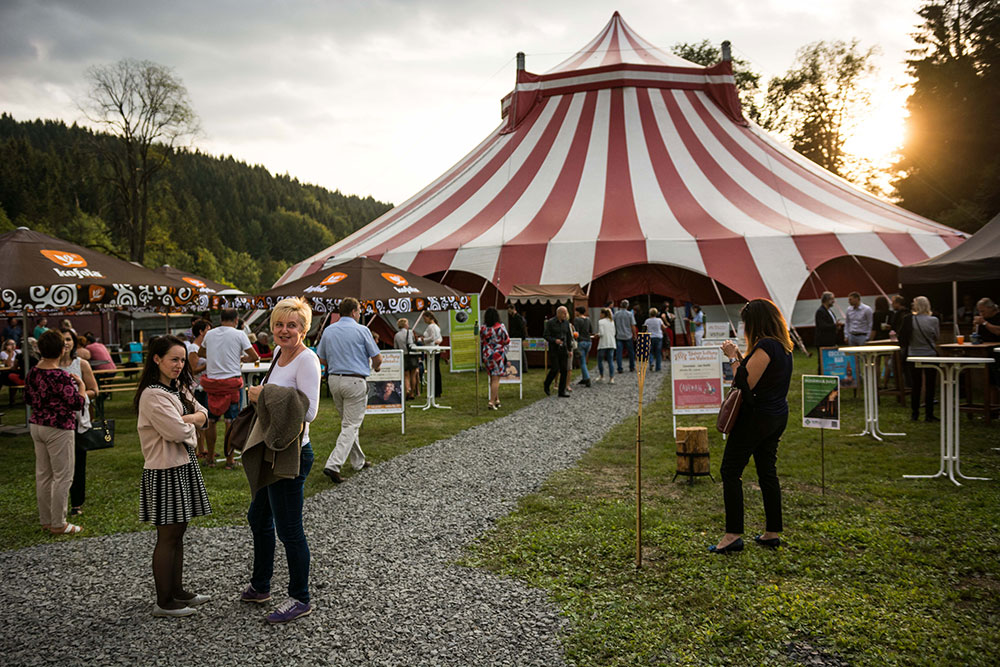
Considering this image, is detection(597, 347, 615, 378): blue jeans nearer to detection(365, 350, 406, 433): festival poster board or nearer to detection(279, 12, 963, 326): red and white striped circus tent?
detection(279, 12, 963, 326): red and white striped circus tent

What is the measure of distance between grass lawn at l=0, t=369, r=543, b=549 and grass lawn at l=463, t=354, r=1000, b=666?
82.6 inches

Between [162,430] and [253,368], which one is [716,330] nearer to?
[253,368]

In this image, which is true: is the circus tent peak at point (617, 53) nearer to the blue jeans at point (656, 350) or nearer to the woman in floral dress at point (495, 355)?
the blue jeans at point (656, 350)

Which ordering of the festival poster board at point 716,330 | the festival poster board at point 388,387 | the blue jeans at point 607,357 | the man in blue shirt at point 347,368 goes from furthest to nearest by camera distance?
the blue jeans at point 607,357
the festival poster board at point 716,330
the festival poster board at point 388,387
the man in blue shirt at point 347,368

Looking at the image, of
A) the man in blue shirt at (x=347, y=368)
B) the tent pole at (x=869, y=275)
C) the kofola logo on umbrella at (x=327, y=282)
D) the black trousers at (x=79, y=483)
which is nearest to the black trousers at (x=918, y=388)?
the man in blue shirt at (x=347, y=368)

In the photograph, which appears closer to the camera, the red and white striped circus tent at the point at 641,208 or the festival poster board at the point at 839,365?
the festival poster board at the point at 839,365

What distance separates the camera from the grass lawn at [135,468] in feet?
15.3

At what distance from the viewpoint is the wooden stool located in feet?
17.1

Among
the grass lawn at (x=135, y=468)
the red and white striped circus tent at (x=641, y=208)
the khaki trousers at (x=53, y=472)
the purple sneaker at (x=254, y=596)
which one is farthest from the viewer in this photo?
the red and white striped circus tent at (x=641, y=208)

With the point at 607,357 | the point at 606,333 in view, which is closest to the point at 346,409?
the point at 606,333

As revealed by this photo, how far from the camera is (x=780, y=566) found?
357cm

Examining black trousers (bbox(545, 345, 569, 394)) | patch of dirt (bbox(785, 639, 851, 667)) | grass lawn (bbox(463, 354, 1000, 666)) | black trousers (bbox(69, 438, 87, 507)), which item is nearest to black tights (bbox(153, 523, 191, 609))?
grass lawn (bbox(463, 354, 1000, 666))

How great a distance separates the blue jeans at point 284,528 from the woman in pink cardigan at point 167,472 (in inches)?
11.4

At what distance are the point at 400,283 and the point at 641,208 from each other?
8.35 meters
